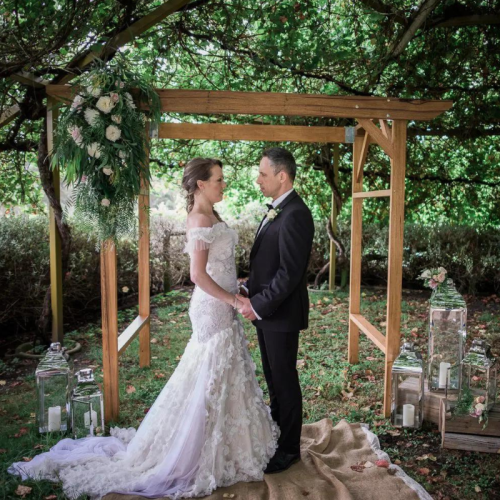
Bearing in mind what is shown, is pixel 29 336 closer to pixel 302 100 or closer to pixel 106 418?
pixel 106 418

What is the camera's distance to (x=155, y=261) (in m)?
9.72

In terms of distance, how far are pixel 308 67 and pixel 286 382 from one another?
14.3 ft

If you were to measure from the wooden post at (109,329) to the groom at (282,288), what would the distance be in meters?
1.20

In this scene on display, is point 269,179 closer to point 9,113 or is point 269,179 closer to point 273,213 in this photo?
point 273,213

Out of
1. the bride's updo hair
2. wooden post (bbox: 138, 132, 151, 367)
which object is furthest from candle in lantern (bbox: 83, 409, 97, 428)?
the bride's updo hair

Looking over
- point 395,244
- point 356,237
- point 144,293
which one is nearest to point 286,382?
point 395,244

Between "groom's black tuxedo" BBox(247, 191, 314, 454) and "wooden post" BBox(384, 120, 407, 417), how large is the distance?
1.17m

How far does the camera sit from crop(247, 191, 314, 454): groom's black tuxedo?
10.9 feet

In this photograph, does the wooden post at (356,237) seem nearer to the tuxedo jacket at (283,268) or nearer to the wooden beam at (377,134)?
the wooden beam at (377,134)

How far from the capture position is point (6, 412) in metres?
4.46

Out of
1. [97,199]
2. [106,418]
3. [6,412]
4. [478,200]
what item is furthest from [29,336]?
[478,200]

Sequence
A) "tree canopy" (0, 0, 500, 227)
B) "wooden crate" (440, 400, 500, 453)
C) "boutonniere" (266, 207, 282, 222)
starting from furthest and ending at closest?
1. "tree canopy" (0, 0, 500, 227)
2. "wooden crate" (440, 400, 500, 453)
3. "boutonniere" (266, 207, 282, 222)

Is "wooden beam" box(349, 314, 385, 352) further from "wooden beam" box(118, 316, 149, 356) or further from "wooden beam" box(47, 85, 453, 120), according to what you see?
"wooden beam" box(118, 316, 149, 356)

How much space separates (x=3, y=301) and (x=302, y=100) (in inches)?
181
